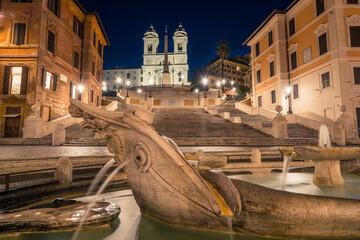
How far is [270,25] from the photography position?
29188 mm

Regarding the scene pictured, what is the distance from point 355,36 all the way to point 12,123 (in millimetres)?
33506

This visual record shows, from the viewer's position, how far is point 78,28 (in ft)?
91.8

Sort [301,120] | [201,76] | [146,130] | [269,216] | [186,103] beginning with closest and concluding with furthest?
[269,216]
[146,130]
[301,120]
[186,103]
[201,76]

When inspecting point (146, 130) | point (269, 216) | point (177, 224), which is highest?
point (146, 130)

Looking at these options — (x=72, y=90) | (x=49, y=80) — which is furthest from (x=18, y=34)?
(x=72, y=90)

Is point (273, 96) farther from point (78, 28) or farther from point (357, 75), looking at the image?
point (78, 28)

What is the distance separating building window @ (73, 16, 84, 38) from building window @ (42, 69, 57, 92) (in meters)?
8.34

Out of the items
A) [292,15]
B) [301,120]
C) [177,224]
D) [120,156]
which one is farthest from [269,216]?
[292,15]

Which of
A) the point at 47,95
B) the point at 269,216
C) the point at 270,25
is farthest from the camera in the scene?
the point at 270,25

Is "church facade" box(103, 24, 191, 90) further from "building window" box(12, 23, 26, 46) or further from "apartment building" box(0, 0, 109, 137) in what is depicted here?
"building window" box(12, 23, 26, 46)

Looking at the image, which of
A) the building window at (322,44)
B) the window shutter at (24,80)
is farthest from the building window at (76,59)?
the building window at (322,44)

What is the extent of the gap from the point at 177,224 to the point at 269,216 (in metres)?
1.15

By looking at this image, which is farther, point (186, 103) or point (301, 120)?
point (186, 103)

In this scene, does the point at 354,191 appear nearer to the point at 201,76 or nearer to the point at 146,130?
the point at 146,130
